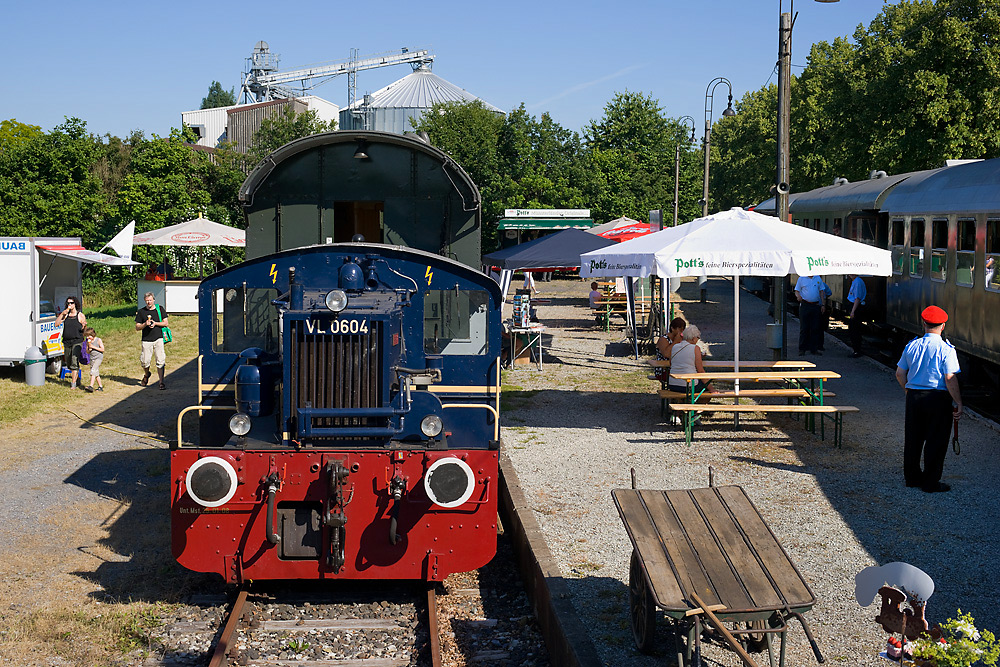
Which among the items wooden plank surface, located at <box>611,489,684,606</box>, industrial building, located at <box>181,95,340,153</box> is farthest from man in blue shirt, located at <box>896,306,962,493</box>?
industrial building, located at <box>181,95,340,153</box>

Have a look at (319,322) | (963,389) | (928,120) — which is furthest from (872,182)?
(319,322)

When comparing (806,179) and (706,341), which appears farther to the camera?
(806,179)

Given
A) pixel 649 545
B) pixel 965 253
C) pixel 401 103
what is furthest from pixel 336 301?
pixel 401 103

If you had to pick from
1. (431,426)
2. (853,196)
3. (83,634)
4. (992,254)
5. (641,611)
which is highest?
(853,196)

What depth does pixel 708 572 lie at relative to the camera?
18.0ft

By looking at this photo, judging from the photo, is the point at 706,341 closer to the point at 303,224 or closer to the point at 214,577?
the point at 303,224

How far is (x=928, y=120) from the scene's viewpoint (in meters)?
27.9

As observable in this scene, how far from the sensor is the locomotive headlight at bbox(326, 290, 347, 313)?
6.84m

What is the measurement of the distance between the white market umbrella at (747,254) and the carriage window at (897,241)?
24.6 ft

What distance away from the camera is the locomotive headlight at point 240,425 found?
7.33 metres

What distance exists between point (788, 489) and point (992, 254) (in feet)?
20.9

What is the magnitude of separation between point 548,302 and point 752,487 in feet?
75.1

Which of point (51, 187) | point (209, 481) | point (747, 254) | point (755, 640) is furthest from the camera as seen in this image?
point (51, 187)

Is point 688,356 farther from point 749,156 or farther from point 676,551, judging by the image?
point 749,156
